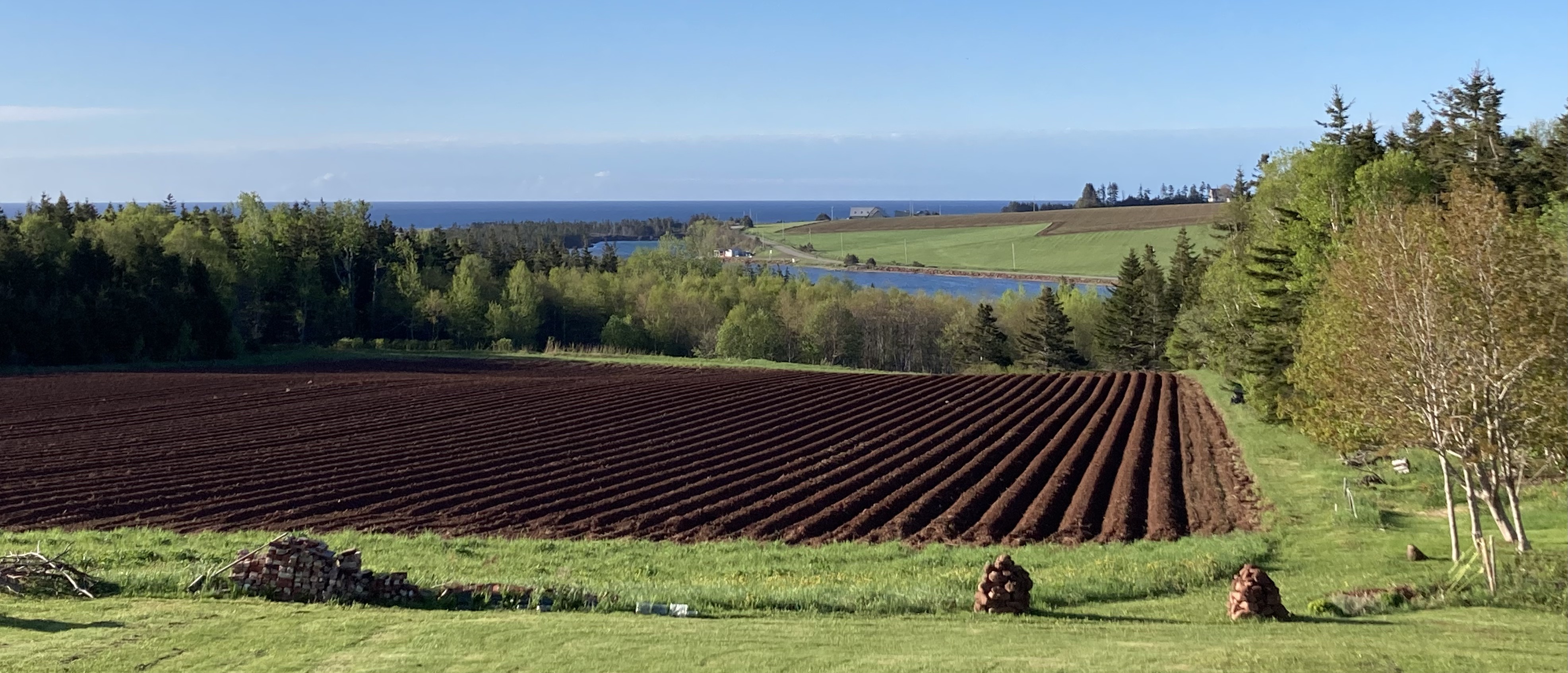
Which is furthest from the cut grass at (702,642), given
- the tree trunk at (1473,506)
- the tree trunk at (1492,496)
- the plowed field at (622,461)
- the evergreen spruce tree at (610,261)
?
the evergreen spruce tree at (610,261)

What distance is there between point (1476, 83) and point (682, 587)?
4346cm

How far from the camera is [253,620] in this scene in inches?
441

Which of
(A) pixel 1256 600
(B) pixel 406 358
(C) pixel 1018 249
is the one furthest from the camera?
(C) pixel 1018 249

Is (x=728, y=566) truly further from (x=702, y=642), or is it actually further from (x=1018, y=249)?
(x=1018, y=249)

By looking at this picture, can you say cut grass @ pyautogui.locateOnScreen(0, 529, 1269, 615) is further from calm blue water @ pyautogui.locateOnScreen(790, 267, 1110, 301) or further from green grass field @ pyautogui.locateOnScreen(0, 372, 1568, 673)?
calm blue water @ pyautogui.locateOnScreen(790, 267, 1110, 301)

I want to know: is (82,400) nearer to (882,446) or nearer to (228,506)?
(228,506)

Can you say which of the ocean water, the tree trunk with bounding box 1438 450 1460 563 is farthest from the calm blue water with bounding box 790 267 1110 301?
the tree trunk with bounding box 1438 450 1460 563

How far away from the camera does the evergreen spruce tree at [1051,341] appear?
8069 centimetres

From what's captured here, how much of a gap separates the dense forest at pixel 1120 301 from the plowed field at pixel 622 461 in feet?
14.5

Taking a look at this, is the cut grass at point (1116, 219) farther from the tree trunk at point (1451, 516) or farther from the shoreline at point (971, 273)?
the tree trunk at point (1451, 516)

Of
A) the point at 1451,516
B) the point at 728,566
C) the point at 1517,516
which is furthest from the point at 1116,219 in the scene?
the point at 728,566

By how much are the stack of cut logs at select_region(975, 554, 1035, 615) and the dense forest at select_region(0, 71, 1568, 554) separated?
7185mm

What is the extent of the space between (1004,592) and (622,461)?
16.8 m

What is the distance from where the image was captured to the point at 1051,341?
265 ft
